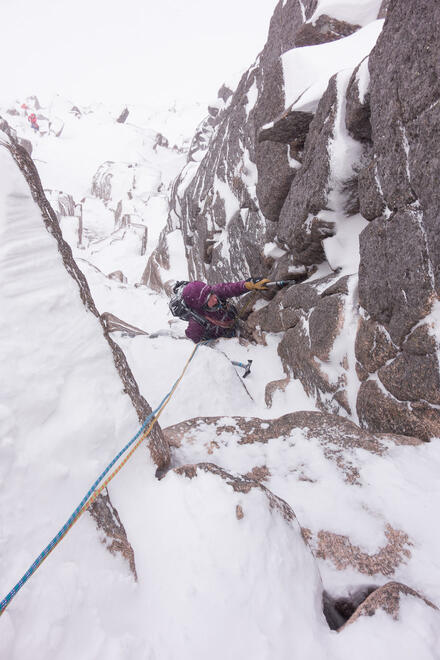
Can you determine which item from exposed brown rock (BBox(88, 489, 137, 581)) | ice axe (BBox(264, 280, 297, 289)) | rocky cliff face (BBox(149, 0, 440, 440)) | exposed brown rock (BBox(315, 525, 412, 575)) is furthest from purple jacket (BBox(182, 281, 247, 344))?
exposed brown rock (BBox(315, 525, 412, 575))

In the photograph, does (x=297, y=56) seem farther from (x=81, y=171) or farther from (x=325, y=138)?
(x=81, y=171)

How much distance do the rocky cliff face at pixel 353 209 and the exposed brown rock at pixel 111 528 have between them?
251cm

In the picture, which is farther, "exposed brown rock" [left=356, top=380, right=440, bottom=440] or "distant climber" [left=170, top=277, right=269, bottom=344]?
"distant climber" [left=170, top=277, right=269, bottom=344]

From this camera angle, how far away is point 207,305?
584cm

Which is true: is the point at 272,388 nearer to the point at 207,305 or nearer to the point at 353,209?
the point at 207,305

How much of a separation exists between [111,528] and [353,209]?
4160mm

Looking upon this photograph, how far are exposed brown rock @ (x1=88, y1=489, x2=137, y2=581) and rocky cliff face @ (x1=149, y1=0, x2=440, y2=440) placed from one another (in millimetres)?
2515

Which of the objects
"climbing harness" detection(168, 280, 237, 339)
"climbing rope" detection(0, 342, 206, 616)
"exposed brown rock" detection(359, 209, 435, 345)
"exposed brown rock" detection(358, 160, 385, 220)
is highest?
"exposed brown rock" detection(358, 160, 385, 220)

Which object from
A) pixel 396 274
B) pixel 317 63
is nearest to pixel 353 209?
pixel 396 274

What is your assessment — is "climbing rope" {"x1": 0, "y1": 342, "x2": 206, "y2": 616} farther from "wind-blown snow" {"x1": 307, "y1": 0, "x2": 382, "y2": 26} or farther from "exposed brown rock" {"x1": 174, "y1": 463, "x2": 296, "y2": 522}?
"wind-blown snow" {"x1": 307, "y1": 0, "x2": 382, "y2": 26}

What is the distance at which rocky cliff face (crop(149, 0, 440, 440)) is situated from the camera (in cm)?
248

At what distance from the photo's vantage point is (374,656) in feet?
4.22

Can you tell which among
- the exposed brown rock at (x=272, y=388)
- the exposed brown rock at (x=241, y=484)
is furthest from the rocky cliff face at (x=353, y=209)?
the exposed brown rock at (x=241, y=484)

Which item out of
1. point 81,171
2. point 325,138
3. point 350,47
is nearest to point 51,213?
point 325,138
